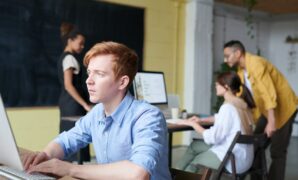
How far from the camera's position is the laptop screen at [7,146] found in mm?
1058

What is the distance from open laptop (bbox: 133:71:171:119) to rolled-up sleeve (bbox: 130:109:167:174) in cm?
166

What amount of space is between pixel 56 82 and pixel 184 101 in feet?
7.43

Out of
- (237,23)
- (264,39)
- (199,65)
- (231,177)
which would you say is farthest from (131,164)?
(264,39)

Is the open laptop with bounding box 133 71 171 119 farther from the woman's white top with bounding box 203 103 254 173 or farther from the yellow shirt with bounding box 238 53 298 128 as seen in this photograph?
the yellow shirt with bounding box 238 53 298 128

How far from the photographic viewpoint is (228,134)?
102 inches

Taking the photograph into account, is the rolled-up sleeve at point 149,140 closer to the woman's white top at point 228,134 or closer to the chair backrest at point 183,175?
the chair backrest at point 183,175

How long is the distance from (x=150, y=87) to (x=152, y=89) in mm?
27

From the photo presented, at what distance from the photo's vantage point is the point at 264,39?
797 centimetres

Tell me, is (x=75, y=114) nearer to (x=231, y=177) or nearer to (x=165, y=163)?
(x=231, y=177)

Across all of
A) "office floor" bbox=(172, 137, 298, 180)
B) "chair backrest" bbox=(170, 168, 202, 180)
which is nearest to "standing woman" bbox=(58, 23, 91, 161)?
"office floor" bbox=(172, 137, 298, 180)

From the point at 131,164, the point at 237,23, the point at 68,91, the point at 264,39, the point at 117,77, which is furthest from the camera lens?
the point at 264,39

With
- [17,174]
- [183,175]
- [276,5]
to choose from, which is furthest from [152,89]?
[276,5]

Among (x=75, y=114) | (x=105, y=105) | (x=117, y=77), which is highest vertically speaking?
(x=117, y=77)

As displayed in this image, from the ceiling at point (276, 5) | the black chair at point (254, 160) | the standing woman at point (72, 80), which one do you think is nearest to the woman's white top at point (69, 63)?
the standing woman at point (72, 80)
